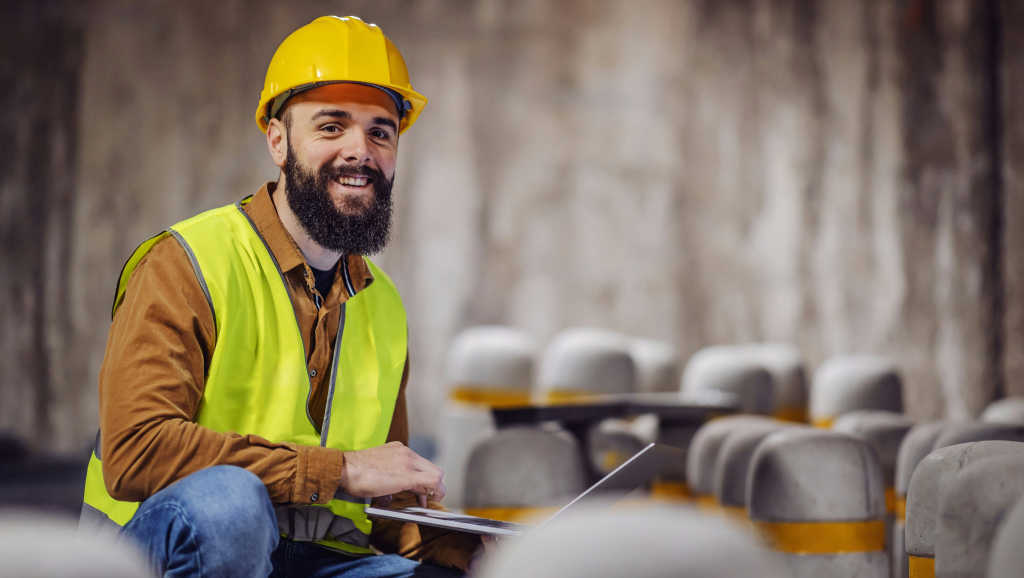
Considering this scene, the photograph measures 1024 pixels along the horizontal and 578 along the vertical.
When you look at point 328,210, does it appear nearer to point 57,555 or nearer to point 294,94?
point 294,94

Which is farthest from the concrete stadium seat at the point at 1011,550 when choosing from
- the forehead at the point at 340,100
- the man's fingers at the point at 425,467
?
the forehead at the point at 340,100

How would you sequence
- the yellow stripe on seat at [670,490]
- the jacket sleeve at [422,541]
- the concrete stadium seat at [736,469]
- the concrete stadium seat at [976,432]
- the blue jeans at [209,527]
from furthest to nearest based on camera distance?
the yellow stripe on seat at [670,490]
the concrete stadium seat at [736,469]
the concrete stadium seat at [976,432]
the jacket sleeve at [422,541]
the blue jeans at [209,527]

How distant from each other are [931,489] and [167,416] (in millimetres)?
1517

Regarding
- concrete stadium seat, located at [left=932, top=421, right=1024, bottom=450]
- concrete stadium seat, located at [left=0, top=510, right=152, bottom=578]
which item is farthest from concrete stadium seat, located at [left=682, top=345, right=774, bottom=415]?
concrete stadium seat, located at [left=0, top=510, right=152, bottom=578]

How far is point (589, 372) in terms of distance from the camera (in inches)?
178

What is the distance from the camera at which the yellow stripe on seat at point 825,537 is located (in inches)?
96.0

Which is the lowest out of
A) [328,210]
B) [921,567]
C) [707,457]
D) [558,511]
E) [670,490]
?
[670,490]

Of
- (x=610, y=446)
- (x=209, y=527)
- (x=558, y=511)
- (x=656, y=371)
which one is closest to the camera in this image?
(x=209, y=527)

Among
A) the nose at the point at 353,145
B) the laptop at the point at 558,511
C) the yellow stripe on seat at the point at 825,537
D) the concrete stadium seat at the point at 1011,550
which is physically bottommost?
the yellow stripe on seat at the point at 825,537

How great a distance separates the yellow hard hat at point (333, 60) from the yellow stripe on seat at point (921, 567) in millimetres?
1551

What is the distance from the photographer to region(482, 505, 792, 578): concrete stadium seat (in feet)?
3.66

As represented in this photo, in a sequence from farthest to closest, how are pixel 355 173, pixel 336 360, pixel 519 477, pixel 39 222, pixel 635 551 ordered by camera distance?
pixel 39 222 → pixel 519 477 → pixel 355 173 → pixel 336 360 → pixel 635 551

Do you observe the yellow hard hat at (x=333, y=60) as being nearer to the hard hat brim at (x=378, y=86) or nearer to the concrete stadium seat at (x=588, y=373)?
the hard hat brim at (x=378, y=86)

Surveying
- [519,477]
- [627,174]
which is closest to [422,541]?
[519,477]
